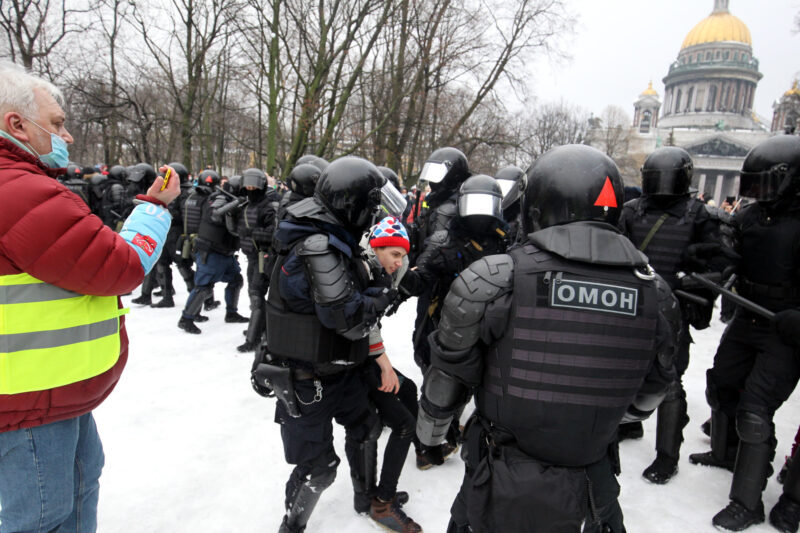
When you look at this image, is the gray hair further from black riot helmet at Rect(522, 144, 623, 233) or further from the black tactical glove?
the black tactical glove

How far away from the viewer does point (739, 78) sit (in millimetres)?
73062

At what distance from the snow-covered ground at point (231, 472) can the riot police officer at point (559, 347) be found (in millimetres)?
1530

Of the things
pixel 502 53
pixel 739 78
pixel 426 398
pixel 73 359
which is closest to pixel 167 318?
pixel 73 359

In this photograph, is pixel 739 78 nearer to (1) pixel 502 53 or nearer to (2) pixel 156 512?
(1) pixel 502 53

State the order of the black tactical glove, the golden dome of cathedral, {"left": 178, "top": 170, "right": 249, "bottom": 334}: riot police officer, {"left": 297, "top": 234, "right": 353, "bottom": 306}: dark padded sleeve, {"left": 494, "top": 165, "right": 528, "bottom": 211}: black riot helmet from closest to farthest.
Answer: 1. {"left": 297, "top": 234, "right": 353, "bottom": 306}: dark padded sleeve
2. the black tactical glove
3. {"left": 494, "top": 165, "right": 528, "bottom": 211}: black riot helmet
4. {"left": 178, "top": 170, "right": 249, "bottom": 334}: riot police officer
5. the golden dome of cathedral

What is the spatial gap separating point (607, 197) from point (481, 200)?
74.4 inches

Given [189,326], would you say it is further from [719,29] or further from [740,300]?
[719,29]

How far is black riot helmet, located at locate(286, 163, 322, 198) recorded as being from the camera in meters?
4.61

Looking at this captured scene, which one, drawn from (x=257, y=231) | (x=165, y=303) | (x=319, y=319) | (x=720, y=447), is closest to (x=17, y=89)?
(x=319, y=319)

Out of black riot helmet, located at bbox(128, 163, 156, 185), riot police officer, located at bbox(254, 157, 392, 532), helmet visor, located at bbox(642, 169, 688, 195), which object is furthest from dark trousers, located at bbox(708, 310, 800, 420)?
black riot helmet, located at bbox(128, 163, 156, 185)

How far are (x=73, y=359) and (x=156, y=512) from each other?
177cm

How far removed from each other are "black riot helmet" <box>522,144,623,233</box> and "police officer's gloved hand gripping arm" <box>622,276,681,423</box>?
0.34 m

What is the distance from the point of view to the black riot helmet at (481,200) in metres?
3.48

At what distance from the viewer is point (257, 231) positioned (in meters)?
5.57
